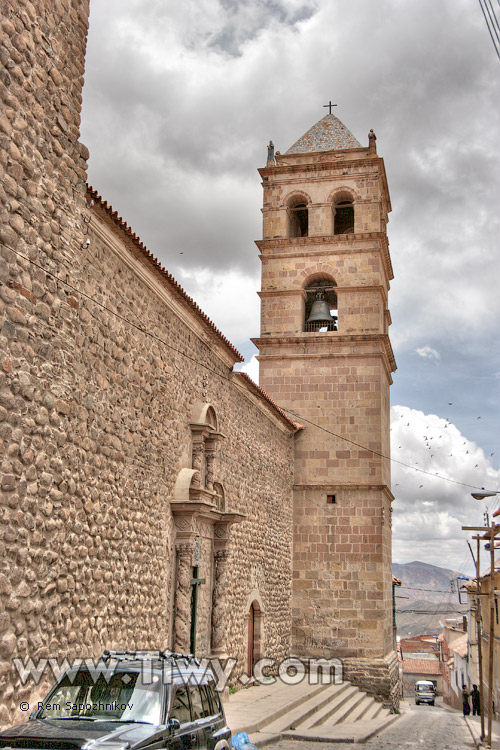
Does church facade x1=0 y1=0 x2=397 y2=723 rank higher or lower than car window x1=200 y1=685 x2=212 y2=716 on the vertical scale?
higher

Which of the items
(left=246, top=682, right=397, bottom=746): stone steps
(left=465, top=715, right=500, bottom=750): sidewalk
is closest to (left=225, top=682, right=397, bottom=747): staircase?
(left=246, top=682, right=397, bottom=746): stone steps

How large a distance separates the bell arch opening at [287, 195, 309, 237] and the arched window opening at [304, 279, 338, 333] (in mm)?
1674

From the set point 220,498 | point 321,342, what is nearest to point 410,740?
point 220,498

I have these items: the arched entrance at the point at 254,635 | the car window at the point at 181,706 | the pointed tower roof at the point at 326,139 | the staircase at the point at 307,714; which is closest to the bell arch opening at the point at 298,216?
the pointed tower roof at the point at 326,139

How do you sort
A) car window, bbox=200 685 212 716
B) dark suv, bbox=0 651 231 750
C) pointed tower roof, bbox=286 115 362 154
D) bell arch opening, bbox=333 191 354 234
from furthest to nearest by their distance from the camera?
bell arch opening, bbox=333 191 354 234, pointed tower roof, bbox=286 115 362 154, car window, bbox=200 685 212 716, dark suv, bbox=0 651 231 750

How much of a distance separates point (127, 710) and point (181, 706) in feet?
1.62

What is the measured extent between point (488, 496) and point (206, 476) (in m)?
5.94

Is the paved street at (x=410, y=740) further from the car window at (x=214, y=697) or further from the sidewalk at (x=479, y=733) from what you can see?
the car window at (x=214, y=697)

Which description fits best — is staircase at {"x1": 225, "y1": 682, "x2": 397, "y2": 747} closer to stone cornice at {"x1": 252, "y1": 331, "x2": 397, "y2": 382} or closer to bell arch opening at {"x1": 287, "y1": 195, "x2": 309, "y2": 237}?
stone cornice at {"x1": 252, "y1": 331, "x2": 397, "y2": 382}

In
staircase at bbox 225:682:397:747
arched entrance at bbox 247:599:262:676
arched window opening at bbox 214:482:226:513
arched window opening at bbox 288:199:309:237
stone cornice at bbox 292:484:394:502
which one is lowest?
staircase at bbox 225:682:397:747

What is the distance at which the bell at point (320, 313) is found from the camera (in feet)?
62.7

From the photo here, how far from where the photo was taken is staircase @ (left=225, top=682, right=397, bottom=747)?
33.7ft

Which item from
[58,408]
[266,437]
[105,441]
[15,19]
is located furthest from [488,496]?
[15,19]

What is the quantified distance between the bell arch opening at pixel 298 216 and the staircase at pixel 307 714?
466 inches
